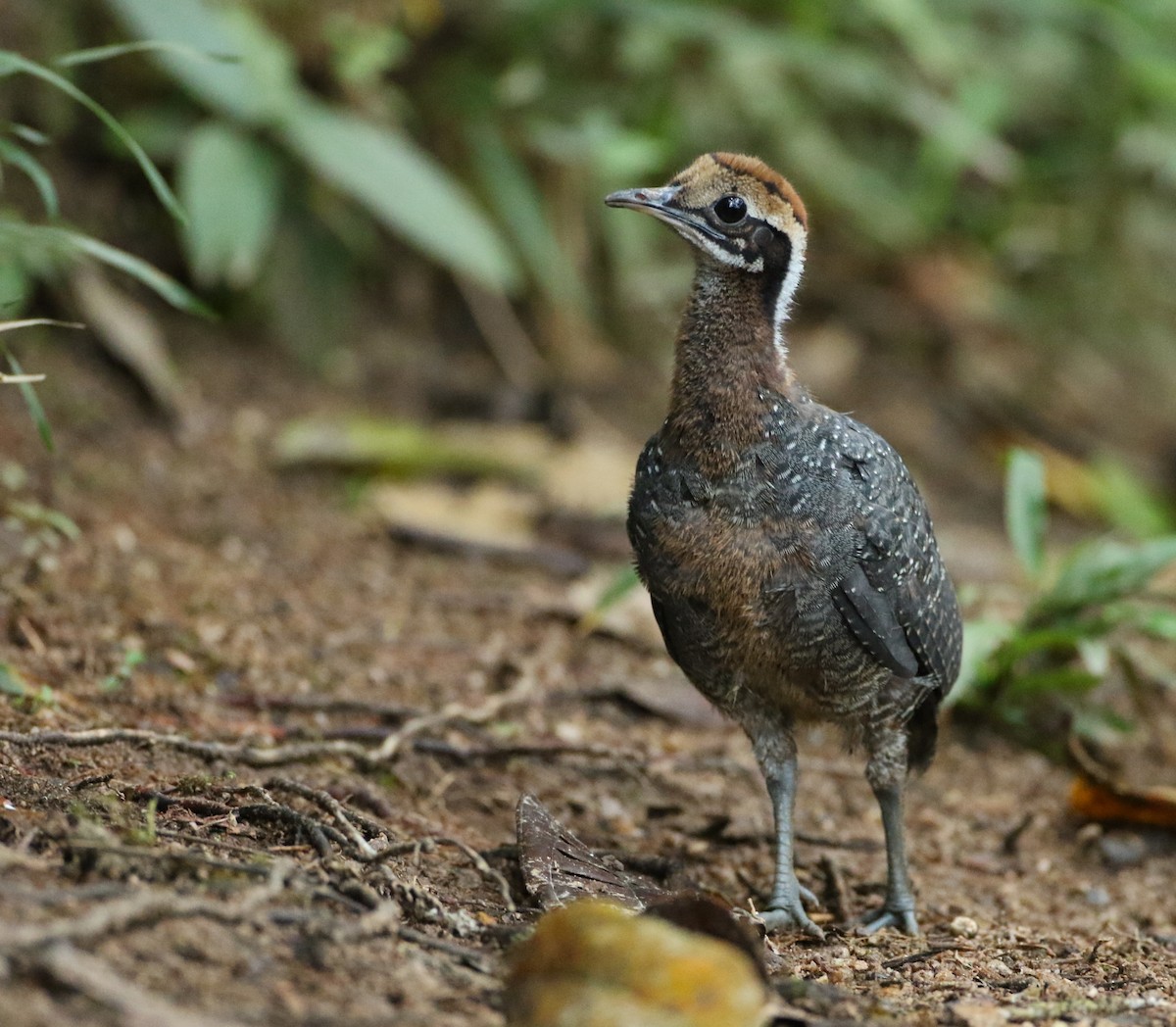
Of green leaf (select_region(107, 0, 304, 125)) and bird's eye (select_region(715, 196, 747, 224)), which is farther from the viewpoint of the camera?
green leaf (select_region(107, 0, 304, 125))

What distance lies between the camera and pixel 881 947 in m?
3.68

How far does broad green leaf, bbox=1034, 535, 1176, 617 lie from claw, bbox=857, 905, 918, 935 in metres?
1.82

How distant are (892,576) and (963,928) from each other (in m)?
0.98

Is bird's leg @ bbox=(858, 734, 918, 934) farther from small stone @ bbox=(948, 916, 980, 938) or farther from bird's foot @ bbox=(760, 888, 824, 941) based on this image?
bird's foot @ bbox=(760, 888, 824, 941)

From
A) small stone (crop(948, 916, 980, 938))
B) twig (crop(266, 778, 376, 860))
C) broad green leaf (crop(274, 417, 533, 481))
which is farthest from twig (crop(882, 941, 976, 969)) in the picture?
broad green leaf (crop(274, 417, 533, 481))

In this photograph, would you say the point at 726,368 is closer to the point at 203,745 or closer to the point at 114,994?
the point at 203,745

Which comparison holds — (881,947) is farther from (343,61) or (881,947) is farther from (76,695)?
(343,61)

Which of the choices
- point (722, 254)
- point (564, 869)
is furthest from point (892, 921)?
point (722, 254)

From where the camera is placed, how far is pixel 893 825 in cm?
426

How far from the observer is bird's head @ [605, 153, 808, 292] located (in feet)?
13.4

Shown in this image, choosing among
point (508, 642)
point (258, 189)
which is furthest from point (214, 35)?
point (508, 642)

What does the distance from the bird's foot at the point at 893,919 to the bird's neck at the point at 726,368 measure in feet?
4.24

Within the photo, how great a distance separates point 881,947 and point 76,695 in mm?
2282

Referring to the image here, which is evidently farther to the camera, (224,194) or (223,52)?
(224,194)
